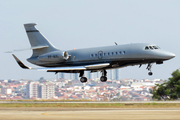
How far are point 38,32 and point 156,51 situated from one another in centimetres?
1808

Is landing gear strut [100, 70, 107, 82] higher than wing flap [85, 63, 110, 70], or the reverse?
wing flap [85, 63, 110, 70]

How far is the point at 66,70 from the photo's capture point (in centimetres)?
4912

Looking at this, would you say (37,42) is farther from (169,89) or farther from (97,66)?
(169,89)

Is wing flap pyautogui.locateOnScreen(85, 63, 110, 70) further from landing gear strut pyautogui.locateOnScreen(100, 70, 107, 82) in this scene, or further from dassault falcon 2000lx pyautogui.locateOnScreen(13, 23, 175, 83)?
landing gear strut pyautogui.locateOnScreen(100, 70, 107, 82)

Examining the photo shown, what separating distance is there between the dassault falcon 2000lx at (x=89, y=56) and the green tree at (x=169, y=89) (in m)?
24.0

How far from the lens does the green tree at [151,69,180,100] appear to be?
68500 millimetres

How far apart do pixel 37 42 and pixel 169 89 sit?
30676 millimetres

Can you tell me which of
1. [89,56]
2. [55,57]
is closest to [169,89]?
[89,56]

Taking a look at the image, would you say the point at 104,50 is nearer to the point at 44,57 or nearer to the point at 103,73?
the point at 103,73

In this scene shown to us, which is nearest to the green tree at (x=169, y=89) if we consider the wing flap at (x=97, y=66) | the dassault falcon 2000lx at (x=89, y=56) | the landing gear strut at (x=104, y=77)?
the landing gear strut at (x=104, y=77)

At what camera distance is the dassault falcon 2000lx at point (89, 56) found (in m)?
43.5

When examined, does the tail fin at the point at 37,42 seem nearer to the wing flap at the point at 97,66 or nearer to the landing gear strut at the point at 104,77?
the wing flap at the point at 97,66

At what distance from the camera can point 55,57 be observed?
165ft

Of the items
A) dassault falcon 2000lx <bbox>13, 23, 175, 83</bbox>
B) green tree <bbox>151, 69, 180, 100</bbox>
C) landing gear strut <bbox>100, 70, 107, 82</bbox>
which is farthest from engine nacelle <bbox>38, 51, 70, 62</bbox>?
green tree <bbox>151, 69, 180, 100</bbox>
